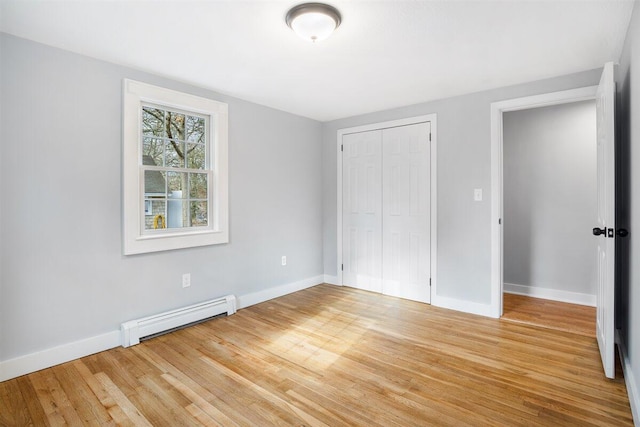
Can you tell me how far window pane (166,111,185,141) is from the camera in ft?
10.2

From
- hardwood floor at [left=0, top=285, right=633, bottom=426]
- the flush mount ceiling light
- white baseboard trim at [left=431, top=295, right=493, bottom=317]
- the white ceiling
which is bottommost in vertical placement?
hardwood floor at [left=0, top=285, right=633, bottom=426]

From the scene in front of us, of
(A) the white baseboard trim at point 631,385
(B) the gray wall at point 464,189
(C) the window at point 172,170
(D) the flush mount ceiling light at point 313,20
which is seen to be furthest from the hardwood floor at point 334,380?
(D) the flush mount ceiling light at point 313,20

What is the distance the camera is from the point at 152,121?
117 inches

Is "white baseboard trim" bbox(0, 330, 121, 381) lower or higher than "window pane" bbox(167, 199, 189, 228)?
lower

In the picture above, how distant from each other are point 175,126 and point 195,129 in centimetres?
21

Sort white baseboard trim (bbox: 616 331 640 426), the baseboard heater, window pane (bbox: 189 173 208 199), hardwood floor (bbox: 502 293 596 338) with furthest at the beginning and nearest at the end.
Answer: window pane (bbox: 189 173 208 199) < hardwood floor (bbox: 502 293 596 338) < the baseboard heater < white baseboard trim (bbox: 616 331 640 426)

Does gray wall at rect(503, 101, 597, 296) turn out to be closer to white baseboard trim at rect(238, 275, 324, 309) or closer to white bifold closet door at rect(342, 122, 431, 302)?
white bifold closet door at rect(342, 122, 431, 302)

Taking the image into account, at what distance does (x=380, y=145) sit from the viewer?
412 cm

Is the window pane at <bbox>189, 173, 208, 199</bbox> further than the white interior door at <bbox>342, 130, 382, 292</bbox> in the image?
No

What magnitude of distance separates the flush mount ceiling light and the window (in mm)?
1569

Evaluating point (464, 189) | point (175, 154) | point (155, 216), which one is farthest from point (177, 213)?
point (464, 189)

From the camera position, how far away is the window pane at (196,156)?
3246mm

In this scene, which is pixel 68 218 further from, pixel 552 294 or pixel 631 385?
pixel 552 294

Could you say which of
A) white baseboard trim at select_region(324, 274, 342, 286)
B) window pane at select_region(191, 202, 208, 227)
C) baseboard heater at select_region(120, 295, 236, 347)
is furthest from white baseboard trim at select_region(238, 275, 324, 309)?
window pane at select_region(191, 202, 208, 227)
